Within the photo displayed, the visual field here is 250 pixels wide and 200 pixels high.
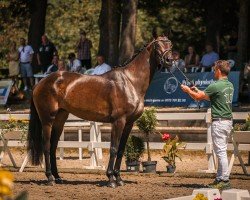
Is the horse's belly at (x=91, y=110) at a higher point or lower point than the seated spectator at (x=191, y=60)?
higher

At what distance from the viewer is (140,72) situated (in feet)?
45.3

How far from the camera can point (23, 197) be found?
475 centimetres

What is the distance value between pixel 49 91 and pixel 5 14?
23.7 m

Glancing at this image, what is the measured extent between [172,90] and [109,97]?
1091cm

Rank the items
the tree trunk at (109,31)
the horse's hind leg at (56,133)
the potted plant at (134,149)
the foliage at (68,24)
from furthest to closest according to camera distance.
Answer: the foliage at (68,24) < the tree trunk at (109,31) < the potted plant at (134,149) < the horse's hind leg at (56,133)

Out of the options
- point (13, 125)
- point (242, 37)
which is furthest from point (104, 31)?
point (13, 125)

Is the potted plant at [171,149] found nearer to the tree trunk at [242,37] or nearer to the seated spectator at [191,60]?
the seated spectator at [191,60]

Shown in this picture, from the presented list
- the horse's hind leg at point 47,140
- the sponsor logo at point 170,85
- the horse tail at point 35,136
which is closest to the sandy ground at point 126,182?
the horse's hind leg at point 47,140

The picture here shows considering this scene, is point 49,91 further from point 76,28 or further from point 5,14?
Result: point 76,28

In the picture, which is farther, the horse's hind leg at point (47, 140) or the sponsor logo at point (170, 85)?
the sponsor logo at point (170, 85)

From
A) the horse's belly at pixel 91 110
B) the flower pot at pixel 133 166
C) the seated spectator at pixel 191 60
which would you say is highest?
the horse's belly at pixel 91 110

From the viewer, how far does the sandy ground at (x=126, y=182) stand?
12.2 meters

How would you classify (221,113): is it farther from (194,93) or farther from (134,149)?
(134,149)

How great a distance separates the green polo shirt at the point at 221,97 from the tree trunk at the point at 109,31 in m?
16.7
